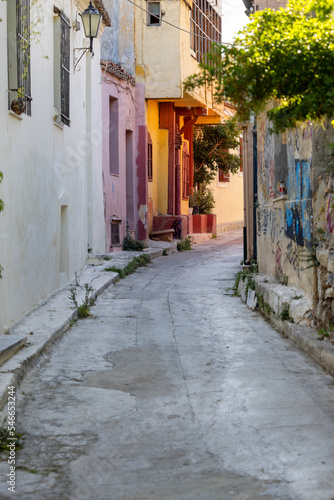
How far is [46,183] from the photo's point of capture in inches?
437

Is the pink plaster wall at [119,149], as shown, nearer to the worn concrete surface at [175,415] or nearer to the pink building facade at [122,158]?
the pink building facade at [122,158]

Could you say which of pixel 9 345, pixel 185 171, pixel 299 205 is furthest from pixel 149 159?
pixel 9 345

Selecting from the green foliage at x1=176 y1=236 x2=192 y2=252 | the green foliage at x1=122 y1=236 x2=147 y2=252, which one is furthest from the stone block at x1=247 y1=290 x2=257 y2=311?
the green foliage at x1=176 y1=236 x2=192 y2=252

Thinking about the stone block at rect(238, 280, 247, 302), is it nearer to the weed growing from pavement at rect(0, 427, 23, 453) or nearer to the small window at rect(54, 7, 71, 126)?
the small window at rect(54, 7, 71, 126)

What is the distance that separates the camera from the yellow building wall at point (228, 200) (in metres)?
32.0

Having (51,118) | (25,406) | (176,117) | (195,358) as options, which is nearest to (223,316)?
(195,358)

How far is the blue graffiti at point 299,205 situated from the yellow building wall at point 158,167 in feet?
43.2

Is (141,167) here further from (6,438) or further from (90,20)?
(6,438)

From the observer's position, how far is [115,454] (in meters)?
4.90

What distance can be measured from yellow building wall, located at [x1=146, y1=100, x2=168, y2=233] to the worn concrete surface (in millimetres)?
13771

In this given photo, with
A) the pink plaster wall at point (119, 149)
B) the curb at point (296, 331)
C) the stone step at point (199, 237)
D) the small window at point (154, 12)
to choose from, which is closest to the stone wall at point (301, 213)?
the curb at point (296, 331)

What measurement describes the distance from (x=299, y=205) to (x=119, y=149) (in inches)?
420

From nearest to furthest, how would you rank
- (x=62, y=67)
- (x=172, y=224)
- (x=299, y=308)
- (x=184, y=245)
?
(x=299, y=308) → (x=62, y=67) → (x=184, y=245) → (x=172, y=224)

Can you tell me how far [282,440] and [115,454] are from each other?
113 centimetres
